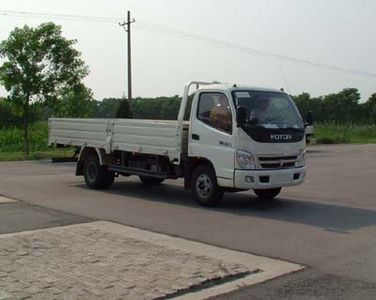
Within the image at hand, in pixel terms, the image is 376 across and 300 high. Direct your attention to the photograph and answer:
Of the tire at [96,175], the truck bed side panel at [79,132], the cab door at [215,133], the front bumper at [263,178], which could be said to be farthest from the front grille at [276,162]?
the tire at [96,175]

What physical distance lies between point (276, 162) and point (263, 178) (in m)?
0.46

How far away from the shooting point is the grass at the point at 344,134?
50206 mm

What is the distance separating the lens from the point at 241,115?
11195 millimetres

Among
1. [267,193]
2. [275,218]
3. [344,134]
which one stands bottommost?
[275,218]

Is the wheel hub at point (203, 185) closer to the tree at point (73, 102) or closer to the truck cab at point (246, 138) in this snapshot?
the truck cab at point (246, 138)

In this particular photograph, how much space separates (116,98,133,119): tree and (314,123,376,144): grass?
19370 millimetres

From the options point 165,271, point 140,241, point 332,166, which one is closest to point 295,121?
point 140,241

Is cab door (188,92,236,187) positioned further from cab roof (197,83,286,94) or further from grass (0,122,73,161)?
grass (0,122,73,161)

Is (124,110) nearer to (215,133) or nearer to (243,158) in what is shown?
(215,133)

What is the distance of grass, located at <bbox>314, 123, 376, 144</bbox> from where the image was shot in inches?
1977

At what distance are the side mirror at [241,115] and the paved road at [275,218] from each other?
1.67m

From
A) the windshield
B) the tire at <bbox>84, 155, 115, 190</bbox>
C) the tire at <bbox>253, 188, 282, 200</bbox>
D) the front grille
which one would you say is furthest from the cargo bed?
the tire at <bbox>253, 188, 282, 200</bbox>

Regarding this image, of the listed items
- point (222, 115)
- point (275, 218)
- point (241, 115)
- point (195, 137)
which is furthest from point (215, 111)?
point (275, 218)

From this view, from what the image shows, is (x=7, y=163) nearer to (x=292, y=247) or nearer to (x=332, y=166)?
(x=332, y=166)
